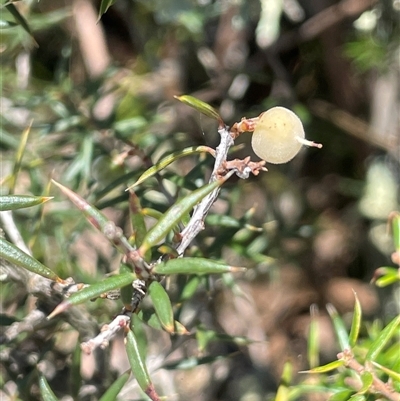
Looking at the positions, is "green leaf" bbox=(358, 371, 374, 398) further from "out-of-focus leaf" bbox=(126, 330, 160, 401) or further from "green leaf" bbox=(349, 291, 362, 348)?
"out-of-focus leaf" bbox=(126, 330, 160, 401)

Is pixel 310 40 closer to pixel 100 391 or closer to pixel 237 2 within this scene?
pixel 237 2

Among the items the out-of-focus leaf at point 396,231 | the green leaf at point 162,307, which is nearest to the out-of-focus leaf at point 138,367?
the green leaf at point 162,307

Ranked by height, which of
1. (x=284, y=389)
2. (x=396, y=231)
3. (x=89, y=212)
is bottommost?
(x=284, y=389)

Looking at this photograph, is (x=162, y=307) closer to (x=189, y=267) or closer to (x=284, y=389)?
(x=189, y=267)

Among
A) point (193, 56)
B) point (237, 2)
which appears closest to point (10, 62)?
point (237, 2)

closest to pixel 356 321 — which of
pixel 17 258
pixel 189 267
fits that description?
pixel 189 267

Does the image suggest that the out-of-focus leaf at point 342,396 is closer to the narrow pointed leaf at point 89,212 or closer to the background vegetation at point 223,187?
the background vegetation at point 223,187
